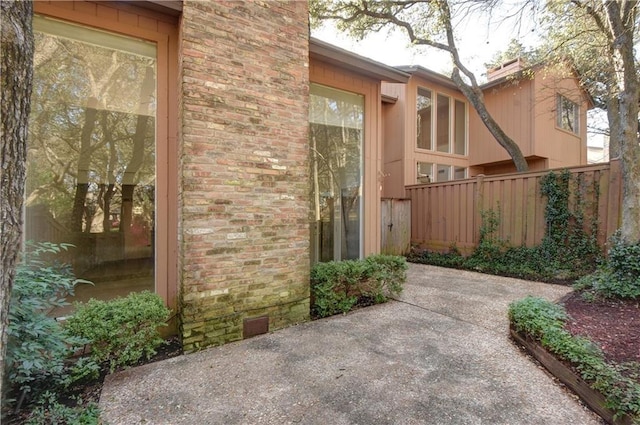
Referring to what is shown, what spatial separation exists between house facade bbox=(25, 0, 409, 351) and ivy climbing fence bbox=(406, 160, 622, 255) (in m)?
4.95

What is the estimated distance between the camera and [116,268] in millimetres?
3312

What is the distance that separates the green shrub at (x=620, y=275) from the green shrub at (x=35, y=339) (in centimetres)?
593

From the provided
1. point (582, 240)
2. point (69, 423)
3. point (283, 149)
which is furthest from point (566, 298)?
point (69, 423)

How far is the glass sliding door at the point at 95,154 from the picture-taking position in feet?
9.73

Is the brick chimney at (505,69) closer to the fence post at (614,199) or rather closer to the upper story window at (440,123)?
the upper story window at (440,123)

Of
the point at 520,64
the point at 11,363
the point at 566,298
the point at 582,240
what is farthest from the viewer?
the point at 520,64

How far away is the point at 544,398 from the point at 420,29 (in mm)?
9356

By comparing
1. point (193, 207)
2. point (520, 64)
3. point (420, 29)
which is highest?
point (420, 29)

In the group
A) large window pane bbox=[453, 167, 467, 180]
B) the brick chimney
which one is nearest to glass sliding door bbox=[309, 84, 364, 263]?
large window pane bbox=[453, 167, 467, 180]

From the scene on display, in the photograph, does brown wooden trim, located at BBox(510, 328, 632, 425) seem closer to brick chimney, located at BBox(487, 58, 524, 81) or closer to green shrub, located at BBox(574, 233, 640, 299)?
green shrub, located at BBox(574, 233, 640, 299)

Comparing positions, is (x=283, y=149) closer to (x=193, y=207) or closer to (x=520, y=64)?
(x=193, y=207)

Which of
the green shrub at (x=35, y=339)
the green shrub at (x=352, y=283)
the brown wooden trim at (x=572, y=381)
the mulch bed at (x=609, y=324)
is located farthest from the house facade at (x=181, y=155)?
the mulch bed at (x=609, y=324)

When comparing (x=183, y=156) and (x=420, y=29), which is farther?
(x=420, y=29)

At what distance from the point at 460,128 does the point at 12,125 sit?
11.2 m
